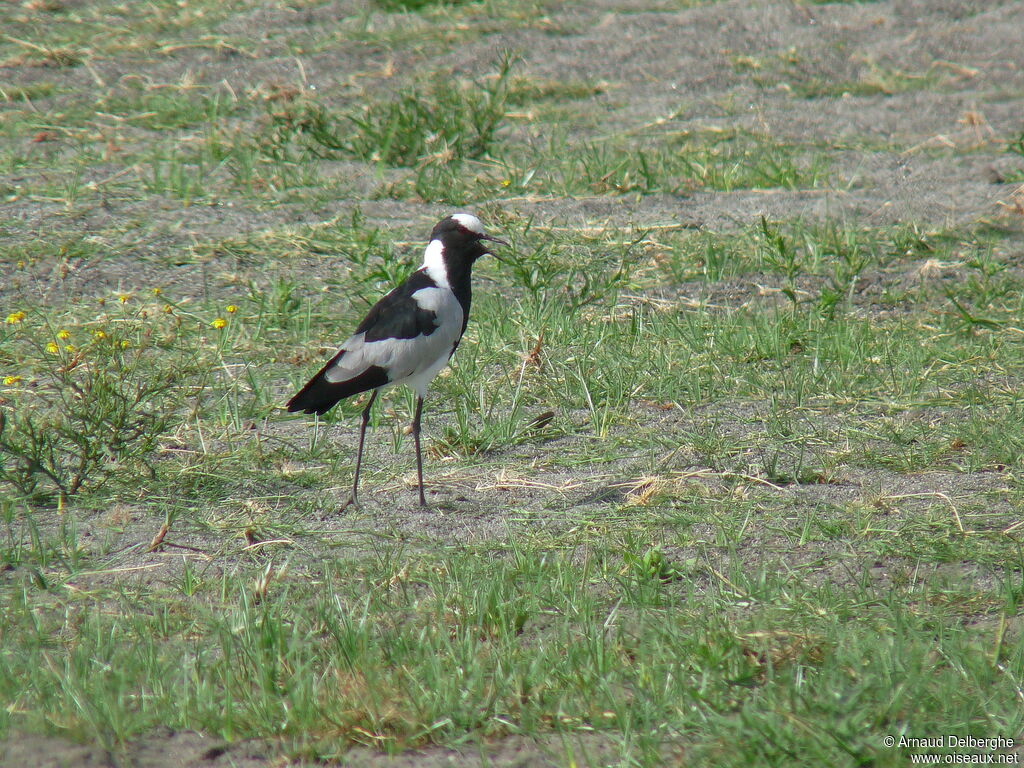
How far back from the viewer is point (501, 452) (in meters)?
4.38

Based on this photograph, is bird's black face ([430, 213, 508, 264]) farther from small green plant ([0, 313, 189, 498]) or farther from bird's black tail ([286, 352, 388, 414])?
small green plant ([0, 313, 189, 498])

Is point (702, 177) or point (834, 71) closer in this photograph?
point (702, 177)

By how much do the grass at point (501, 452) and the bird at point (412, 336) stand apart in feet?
1.02

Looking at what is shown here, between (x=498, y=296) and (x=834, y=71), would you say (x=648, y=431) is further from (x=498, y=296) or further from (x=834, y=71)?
(x=834, y=71)

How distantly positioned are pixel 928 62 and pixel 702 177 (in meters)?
3.24

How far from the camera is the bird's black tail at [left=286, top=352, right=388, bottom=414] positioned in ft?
13.0

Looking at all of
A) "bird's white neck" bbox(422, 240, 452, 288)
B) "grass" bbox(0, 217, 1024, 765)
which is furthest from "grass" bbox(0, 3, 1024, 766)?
"bird's white neck" bbox(422, 240, 452, 288)

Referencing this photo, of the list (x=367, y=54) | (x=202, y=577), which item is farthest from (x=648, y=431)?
(x=367, y=54)

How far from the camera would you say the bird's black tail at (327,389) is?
3959mm

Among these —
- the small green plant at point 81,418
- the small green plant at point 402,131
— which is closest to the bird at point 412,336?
the small green plant at point 81,418

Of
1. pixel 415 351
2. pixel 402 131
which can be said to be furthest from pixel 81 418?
pixel 402 131

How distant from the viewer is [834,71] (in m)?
8.90

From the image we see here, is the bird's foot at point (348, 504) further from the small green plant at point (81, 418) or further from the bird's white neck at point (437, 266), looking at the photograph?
the bird's white neck at point (437, 266)

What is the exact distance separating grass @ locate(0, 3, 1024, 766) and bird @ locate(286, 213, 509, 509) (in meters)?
0.31
